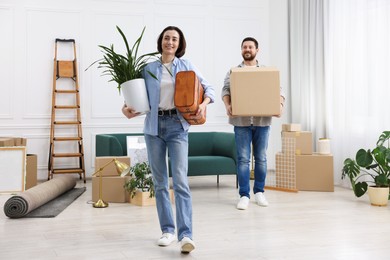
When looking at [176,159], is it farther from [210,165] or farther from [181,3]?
[181,3]

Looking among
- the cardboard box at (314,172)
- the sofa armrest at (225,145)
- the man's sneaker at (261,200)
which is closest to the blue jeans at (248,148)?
the man's sneaker at (261,200)

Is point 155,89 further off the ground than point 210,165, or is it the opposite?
point 155,89

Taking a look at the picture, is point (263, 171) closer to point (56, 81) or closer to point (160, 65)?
point (160, 65)

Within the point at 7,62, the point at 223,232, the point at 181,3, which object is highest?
the point at 181,3

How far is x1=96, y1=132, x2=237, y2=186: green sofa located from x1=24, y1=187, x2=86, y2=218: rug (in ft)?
1.84

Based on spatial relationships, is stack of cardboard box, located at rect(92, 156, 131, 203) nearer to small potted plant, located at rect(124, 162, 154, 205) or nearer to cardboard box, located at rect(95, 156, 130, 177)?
cardboard box, located at rect(95, 156, 130, 177)

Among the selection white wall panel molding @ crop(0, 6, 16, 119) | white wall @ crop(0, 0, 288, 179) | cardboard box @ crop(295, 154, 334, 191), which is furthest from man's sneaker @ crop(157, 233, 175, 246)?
white wall panel molding @ crop(0, 6, 16, 119)

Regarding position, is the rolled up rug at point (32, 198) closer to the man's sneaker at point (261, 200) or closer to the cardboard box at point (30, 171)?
the cardboard box at point (30, 171)

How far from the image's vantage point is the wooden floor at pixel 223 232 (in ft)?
9.59

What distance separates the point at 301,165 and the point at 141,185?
1952 mm

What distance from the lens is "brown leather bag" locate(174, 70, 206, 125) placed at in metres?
2.76

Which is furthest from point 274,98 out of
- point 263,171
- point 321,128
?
point 321,128

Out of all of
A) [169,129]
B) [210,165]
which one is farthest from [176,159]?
[210,165]

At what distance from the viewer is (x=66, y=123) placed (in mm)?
6500
